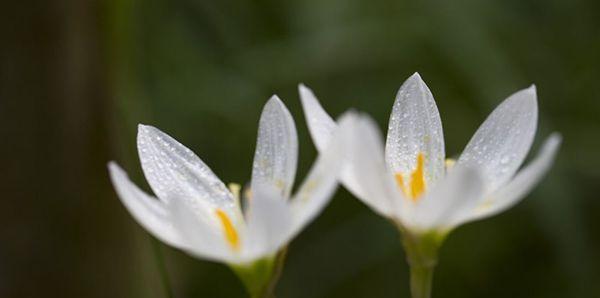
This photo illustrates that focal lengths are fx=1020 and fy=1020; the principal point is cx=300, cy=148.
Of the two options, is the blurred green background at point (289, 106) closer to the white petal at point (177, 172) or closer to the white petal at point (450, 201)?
the white petal at point (177, 172)

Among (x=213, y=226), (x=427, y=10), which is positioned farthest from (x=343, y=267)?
(x=213, y=226)

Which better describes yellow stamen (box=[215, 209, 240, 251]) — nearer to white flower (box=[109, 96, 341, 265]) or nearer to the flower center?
white flower (box=[109, 96, 341, 265])

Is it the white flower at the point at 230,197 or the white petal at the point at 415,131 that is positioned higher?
the white petal at the point at 415,131

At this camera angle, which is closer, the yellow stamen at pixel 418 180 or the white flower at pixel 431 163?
the white flower at pixel 431 163

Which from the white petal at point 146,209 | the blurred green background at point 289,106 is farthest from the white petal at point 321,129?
the blurred green background at point 289,106

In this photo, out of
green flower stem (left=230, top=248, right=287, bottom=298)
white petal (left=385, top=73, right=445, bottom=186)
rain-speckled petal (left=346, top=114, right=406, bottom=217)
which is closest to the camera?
rain-speckled petal (left=346, top=114, right=406, bottom=217)

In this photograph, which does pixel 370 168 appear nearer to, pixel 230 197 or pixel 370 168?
pixel 370 168

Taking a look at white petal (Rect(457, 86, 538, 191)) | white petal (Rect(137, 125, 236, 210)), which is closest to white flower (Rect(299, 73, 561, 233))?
white petal (Rect(457, 86, 538, 191))

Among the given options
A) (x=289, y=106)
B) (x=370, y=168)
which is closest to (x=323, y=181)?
(x=370, y=168)
